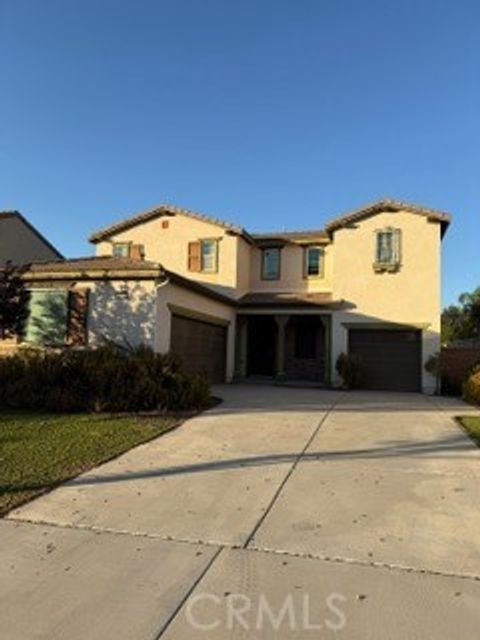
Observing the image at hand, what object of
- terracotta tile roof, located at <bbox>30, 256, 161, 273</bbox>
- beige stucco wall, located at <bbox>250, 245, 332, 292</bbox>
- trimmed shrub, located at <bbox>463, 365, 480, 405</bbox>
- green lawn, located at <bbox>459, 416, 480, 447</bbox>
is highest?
beige stucco wall, located at <bbox>250, 245, 332, 292</bbox>

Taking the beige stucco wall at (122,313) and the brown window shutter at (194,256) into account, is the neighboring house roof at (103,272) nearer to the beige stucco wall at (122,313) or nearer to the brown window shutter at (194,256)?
the beige stucco wall at (122,313)

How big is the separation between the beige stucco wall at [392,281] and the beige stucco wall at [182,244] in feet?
13.6

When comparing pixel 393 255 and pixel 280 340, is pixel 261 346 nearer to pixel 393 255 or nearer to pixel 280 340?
pixel 280 340

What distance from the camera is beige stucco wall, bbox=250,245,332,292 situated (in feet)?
77.3

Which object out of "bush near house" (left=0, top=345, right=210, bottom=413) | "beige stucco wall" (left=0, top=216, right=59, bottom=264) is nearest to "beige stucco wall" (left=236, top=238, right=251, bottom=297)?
"beige stucco wall" (left=0, top=216, right=59, bottom=264)

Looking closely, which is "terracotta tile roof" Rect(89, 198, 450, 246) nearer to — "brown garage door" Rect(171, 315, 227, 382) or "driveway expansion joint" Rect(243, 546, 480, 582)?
"brown garage door" Rect(171, 315, 227, 382)

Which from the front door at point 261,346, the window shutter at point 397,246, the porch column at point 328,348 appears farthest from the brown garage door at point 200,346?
the window shutter at point 397,246

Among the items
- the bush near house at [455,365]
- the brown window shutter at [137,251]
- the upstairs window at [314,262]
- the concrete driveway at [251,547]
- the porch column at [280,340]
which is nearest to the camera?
the concrete driveway at [251,547]

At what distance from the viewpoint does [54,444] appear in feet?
28.4

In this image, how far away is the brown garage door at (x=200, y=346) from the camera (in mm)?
17172

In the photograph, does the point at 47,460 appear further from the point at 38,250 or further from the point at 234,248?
the point at 38,250

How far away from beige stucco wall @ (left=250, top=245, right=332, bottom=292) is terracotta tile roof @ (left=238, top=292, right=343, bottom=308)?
517 mm

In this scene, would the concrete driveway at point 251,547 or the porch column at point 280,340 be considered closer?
the concrete driveway at point 251,547

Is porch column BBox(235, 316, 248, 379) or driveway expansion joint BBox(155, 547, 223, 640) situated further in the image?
porch column BBox(235, 316, 248, 379)
